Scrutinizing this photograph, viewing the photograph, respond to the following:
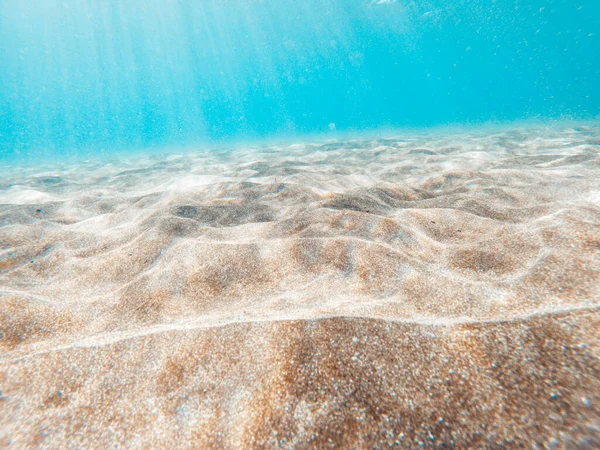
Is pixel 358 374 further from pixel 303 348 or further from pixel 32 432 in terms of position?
pixel 32 432

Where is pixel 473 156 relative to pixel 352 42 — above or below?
below

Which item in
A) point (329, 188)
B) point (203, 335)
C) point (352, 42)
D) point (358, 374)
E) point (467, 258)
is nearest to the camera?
point (358, 374)

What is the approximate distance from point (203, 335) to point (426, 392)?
1333mm

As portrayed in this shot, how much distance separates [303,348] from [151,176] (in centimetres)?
981

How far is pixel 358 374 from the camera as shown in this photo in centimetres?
140

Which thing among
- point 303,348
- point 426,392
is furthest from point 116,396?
point 426,392

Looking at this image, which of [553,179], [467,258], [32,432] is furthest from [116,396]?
[553,179]

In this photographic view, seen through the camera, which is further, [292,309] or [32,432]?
[292,309]

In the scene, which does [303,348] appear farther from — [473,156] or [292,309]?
[473,156]

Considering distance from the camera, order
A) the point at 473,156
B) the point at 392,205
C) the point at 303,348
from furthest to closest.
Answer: the point at 473,156 < the point at 392,205 < the point at 303,348

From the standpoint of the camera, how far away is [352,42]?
251 ft

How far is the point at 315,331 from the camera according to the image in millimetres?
1683

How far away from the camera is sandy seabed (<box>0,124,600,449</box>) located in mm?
1211

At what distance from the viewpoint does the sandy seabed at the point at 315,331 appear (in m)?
1.21
